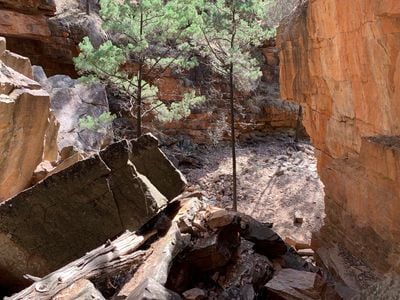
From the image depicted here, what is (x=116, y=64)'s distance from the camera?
10844 mm

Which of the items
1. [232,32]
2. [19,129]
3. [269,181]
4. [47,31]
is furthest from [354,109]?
[47,31]

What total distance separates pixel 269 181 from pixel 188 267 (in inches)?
430

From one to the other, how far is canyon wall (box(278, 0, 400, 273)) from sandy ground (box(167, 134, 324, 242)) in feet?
17.0

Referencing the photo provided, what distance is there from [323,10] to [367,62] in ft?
4.78

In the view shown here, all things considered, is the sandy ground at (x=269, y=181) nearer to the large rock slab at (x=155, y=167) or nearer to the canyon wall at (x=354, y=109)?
the canyon wall at (x=354, y=109)

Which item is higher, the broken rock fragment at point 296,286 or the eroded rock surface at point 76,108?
the eroded rock surface at point 76,108

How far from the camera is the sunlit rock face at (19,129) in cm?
738

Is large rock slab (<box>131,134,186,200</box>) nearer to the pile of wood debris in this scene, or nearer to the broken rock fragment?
the pile of wood debris

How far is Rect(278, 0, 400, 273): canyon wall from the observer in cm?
460

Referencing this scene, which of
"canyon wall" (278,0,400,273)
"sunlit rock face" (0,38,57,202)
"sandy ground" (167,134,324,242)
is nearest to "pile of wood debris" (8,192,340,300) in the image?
"canyon wall" (278,0,400,273)

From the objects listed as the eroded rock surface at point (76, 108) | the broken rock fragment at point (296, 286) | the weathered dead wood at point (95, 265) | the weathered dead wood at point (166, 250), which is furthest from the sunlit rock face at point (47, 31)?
the broken rock fragment at point (296, 286)

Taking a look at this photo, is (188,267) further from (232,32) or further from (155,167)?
(232,32)

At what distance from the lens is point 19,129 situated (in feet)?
25.1

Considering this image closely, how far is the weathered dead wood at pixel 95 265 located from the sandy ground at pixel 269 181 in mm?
6696
